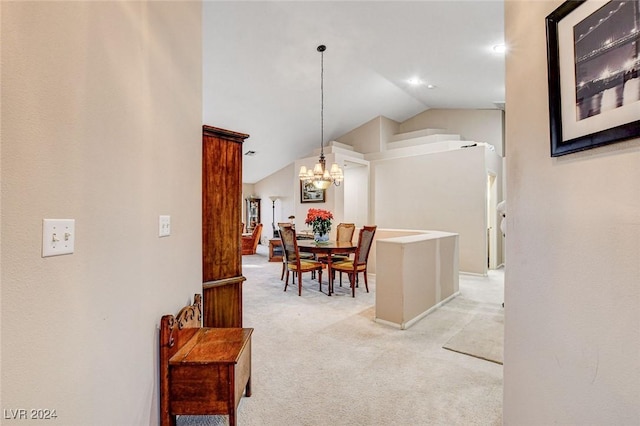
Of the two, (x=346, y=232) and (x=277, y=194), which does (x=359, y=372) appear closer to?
(x=346, y=232)

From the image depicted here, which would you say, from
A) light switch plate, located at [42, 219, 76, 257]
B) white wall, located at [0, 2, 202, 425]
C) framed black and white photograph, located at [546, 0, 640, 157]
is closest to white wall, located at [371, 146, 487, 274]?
framed black and white photograph, located at [546, 0, 640, 157]

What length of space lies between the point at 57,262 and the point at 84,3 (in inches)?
32.9

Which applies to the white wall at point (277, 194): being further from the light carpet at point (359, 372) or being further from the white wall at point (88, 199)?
Result: the white wall at point (88, 199)

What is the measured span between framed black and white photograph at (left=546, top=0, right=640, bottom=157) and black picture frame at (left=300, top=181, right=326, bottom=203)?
19.8 feet

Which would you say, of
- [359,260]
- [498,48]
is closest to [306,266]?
[359,260]

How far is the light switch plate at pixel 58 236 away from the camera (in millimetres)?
799

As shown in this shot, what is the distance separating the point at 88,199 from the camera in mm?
971

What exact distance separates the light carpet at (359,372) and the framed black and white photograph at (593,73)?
5.41ft

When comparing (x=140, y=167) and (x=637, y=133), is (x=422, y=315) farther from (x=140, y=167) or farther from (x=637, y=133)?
(x=140, y=167)

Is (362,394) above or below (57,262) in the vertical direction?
below

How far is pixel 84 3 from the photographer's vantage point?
0.95 m

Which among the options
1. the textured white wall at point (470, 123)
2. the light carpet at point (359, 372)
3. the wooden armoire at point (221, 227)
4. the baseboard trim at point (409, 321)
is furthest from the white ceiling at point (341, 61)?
the light carpet at point (359, 372)

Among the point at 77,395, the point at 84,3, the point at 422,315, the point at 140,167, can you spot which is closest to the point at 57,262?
the point at 77,395

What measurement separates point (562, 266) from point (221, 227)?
2.11 meters
